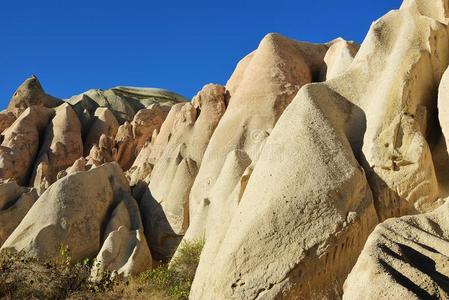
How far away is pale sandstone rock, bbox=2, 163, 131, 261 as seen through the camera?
14.8 meters

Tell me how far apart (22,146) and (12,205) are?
1083 centimetres

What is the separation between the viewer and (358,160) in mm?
9172

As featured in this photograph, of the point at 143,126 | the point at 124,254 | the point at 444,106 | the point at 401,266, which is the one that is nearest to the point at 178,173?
the point at 124,254

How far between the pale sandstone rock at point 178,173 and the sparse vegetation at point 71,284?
3.99m

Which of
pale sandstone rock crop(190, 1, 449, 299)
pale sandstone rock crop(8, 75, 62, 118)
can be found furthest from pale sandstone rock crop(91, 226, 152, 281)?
pale sandstone rock crop(8, 75, 62, 118)

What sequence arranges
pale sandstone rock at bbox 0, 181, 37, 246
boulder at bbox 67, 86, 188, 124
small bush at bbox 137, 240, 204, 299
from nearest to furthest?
small bush at bbox 137, 240, 204, 299, pale sandstone rock at bbox 0, 181, 37, 246, boulder at bbox 67, 86, 188, 124

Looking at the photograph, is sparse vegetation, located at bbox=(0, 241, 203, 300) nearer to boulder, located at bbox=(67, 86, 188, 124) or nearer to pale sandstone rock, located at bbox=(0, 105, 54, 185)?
pale sandstone rock, located at bbox=(0, 105, 54, 185)

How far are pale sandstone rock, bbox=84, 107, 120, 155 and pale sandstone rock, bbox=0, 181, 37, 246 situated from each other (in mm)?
11806

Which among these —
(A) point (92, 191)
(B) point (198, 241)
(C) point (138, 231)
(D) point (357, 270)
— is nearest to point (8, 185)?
(A) point (92, 191)

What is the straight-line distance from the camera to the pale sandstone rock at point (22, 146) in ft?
90.9

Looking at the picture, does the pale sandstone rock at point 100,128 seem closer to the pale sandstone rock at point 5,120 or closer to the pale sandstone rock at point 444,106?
the pale sandstone rock at point 5,120

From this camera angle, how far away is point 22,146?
94.8 ft

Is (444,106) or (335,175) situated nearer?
(335,175)

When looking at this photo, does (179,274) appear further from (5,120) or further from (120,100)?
(120,100)
